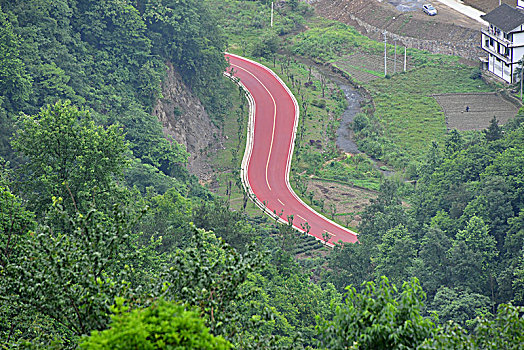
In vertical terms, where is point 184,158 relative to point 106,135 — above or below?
below

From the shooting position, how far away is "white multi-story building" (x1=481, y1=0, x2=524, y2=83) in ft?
202

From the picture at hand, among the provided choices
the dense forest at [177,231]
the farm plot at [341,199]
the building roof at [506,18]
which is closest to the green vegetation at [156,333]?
the dense forest at [177,231]

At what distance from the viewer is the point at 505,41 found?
6203 cm

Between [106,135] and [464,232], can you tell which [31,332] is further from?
[464,232]

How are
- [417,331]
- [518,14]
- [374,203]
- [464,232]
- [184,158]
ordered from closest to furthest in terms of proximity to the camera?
[417,331], [464,232], [374,203], [184,158], [518,14]

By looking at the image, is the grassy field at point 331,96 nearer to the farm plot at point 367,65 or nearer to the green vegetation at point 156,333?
the farm plot at point 367,65

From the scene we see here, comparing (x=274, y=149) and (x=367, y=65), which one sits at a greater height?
(x=367, y=65)

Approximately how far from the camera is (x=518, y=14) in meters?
62.8

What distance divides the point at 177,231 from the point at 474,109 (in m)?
35.5

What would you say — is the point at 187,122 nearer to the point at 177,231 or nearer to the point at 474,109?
the point at 177,231

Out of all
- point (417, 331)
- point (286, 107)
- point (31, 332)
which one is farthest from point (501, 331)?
point (286, 107)

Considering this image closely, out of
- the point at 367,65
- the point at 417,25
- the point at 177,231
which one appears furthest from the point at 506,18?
the point at 177,231

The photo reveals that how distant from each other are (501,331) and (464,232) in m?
21.1

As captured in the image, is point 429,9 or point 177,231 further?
point 429,9
